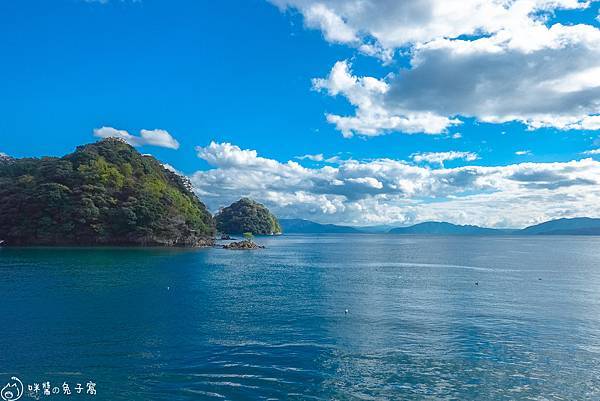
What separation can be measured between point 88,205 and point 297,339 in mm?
120968

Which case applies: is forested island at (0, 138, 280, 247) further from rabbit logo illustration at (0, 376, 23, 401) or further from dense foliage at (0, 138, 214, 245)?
rabbit logo illustration at (0, 376, 23, 401)

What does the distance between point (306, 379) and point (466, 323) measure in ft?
71.1

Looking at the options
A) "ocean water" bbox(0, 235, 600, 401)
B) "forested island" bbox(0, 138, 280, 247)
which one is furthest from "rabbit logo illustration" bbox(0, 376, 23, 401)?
"forested island" bbox(0, 138, 280, 247)

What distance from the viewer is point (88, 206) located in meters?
133

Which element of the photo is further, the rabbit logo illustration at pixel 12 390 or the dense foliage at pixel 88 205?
the dense foliage at pixel 88 205

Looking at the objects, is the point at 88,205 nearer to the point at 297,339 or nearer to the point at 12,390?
the point at 297,339

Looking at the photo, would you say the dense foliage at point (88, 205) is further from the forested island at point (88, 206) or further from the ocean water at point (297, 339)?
the ocean water at point (297, 339)

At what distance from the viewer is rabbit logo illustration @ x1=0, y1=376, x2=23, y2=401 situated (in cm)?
2198

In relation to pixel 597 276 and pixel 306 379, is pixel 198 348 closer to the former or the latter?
pixel 306 379

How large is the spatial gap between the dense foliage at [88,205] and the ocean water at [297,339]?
7287 centimetres

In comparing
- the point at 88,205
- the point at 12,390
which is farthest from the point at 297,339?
the point at 88,205

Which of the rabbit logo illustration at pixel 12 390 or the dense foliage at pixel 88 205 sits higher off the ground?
the dense foliage at pixel 88 205

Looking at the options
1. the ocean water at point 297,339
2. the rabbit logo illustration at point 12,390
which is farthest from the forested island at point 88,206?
the rabbit logo illustration at point 12,390

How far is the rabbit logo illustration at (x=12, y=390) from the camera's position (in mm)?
21983
